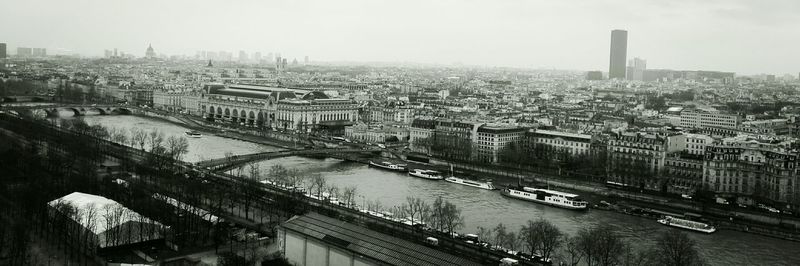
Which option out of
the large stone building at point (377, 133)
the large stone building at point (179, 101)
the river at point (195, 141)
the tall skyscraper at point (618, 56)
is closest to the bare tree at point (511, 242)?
the river at point (195, 141)

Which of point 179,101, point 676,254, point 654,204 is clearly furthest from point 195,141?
point 676,254

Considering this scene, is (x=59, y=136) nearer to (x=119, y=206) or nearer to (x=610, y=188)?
(x=119, y=206)

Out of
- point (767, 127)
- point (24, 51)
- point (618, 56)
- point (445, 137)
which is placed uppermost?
point (618, 56)

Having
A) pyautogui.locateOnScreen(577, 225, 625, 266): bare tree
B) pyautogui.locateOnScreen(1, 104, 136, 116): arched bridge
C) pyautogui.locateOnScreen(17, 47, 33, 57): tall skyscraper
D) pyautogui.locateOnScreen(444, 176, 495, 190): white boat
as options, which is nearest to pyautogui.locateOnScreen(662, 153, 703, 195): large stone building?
pyautogui.locateOnScreen(444, 176, 495, 190): white boat

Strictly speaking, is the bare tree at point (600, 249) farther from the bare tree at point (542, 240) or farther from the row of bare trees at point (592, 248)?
the bare tree at point (542, 240)

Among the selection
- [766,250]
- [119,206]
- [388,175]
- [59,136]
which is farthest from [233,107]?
[766,250]

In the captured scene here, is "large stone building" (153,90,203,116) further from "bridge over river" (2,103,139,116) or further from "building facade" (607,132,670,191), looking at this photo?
"building facade" (607,132,670,191)

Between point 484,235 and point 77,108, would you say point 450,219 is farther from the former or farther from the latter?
point 77,108

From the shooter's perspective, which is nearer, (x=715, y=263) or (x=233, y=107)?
(x=715, y=263)
